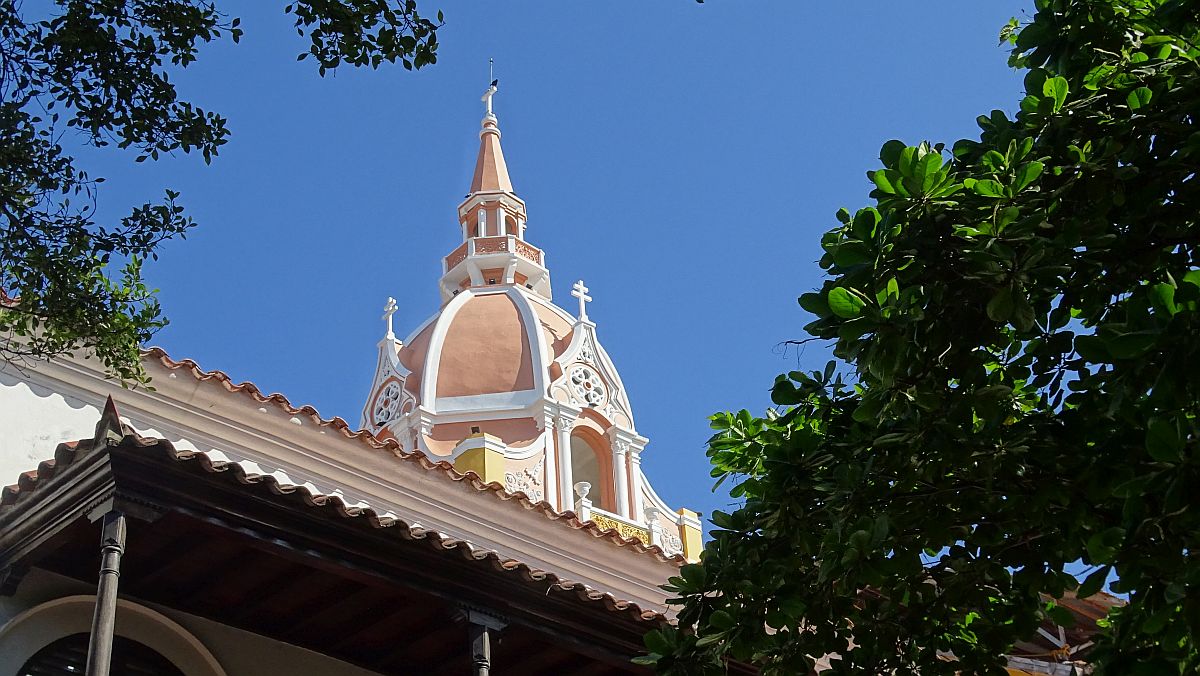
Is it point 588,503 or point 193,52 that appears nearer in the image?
point 193,52

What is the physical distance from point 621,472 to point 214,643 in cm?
1449

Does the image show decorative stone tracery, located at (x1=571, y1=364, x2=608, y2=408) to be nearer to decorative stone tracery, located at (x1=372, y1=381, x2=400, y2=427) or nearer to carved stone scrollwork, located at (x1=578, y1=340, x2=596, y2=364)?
carved stone scrollwork, located at (x1=578, y1=340, x2=596, y2=364)

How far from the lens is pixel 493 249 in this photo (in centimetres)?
2889

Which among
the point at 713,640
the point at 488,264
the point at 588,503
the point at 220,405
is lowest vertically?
the point at 713,640

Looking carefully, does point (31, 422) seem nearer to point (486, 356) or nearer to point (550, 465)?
point (550, 465)

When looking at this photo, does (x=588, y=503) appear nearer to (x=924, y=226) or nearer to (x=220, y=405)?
(x=220, y=405)

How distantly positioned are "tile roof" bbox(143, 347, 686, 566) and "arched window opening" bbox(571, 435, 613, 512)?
882 cm

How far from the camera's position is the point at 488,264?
28.3 m

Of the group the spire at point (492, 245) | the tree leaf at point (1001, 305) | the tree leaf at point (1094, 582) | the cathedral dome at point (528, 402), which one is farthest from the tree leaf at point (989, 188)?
the spire at point (492, 245)

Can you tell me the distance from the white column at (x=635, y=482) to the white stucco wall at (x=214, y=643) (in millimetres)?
13247

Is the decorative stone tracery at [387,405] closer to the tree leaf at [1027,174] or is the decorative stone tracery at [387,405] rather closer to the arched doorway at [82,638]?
the arched doorway at [82,638]

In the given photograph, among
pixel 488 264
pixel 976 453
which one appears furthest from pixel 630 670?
pixel 488 264

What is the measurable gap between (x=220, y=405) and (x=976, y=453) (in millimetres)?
8346

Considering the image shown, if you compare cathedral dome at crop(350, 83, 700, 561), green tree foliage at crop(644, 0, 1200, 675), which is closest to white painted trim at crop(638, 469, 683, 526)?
cathedral dome at crop(350, 83, 700, 561)
